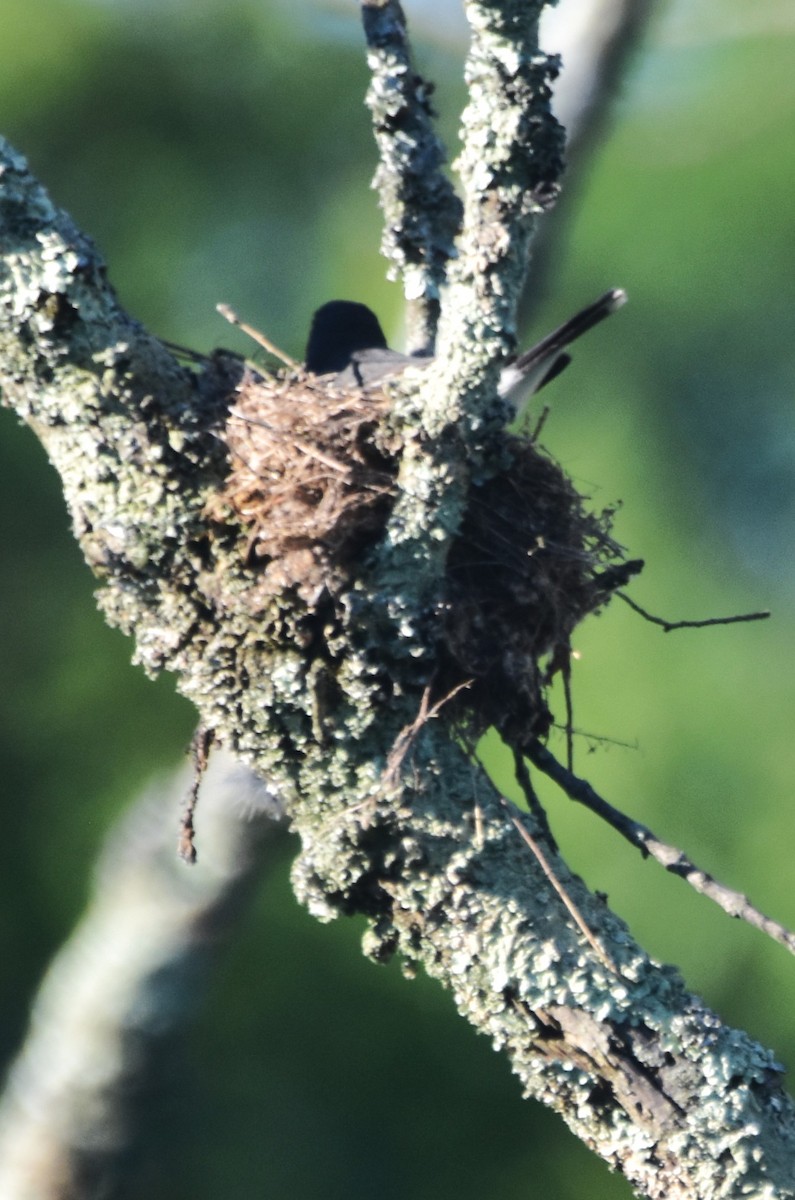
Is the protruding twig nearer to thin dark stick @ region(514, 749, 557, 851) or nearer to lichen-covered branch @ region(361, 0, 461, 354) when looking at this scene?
lichen-covered branch @ region(361, 0, 461, 354)

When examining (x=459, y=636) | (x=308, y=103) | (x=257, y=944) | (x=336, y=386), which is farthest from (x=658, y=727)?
(x=308, y=103)

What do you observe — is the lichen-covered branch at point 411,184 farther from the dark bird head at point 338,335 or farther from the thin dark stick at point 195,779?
the thin dark stick at point 195,779

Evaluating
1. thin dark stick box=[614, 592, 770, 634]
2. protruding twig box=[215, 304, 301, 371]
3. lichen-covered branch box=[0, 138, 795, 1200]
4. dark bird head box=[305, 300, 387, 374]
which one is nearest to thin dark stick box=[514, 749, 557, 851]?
lichen-covered branch box=[0, 138, 795, 1200]

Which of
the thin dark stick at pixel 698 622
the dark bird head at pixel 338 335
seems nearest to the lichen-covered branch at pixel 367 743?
the thin dark stick at pixel 698 622

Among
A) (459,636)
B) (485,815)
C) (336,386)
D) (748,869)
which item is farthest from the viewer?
(748,869)

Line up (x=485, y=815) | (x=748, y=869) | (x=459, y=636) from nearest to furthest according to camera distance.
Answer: (x=485, y=815), (x=459, y=636), (x=748, y=869)

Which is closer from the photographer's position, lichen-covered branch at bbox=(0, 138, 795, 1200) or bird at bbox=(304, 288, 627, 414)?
lichen-covered branch at bbox=(0, 138, 795, 1200)

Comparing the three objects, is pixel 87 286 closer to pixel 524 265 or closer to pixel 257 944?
pixel 524 265
